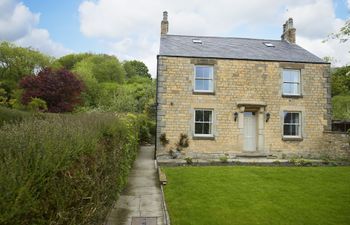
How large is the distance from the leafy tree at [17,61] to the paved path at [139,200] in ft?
124

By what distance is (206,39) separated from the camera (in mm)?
22203

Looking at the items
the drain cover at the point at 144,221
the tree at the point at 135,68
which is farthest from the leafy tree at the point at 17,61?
the drain cover at the point at 144,221

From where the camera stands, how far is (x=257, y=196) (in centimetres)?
973

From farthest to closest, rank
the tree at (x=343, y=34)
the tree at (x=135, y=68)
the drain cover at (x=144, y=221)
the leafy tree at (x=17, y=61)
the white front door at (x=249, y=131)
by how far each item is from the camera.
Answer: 1. the tree at (x=135, y=68)
2. the leafy tree at (x=17, y=61)
3. the white front door at (x=249, y=131)
4. the tree at (x=343, y=34)
5. the drain cover at (x=144, y=221)

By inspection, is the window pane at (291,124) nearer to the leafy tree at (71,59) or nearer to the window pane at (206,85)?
the window pane at (206,85)

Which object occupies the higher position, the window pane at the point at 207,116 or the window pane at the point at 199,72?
the window pane at the point at 199,72

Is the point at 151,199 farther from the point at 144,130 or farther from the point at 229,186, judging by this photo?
the point at 144,130

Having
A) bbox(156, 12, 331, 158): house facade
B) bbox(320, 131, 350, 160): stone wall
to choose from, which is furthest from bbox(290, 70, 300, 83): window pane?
bbox(320, 131, 350, 160): stone wall

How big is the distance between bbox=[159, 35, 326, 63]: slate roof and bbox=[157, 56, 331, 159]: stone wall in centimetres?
42

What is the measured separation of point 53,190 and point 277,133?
1717 centimetres

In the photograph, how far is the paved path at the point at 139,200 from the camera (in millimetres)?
7938

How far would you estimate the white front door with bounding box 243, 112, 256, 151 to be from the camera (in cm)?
1906

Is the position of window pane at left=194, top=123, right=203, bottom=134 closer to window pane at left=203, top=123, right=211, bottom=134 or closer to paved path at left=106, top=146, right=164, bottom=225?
window pane at left=203, top=123, right=211, bottom=134

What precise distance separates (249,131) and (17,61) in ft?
126
